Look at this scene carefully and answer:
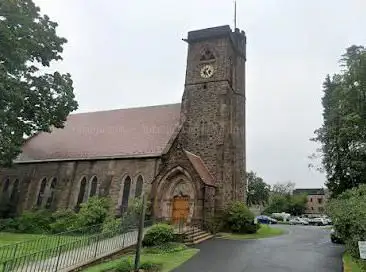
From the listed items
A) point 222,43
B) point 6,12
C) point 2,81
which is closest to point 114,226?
point 2,81

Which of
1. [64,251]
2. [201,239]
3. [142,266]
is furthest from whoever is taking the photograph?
[201,239]

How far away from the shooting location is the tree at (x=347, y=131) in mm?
19422

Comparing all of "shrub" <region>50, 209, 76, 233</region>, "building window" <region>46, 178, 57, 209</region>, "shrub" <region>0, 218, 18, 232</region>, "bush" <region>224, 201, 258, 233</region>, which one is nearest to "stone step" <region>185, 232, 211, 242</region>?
"bush" <region>224, 201, 258, 233</region>

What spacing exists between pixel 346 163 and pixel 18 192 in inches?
1015

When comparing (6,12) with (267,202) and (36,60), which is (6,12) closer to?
(36,60)

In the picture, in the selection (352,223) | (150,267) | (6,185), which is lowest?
(150,267)

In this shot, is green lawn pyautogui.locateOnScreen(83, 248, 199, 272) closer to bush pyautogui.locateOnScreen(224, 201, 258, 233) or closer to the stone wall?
bush pyautogui.locateOnScreen(224, 201, 258, 233)

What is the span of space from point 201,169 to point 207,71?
9.18 metres

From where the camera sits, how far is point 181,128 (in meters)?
25.3

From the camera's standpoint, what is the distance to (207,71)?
27.0 m

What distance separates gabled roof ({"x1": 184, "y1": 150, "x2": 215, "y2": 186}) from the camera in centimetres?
2103

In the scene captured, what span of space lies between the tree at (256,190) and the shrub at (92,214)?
51139mm

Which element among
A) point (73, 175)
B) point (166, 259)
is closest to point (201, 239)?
point (166, 259)

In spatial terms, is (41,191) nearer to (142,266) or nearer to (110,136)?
(110,136)
